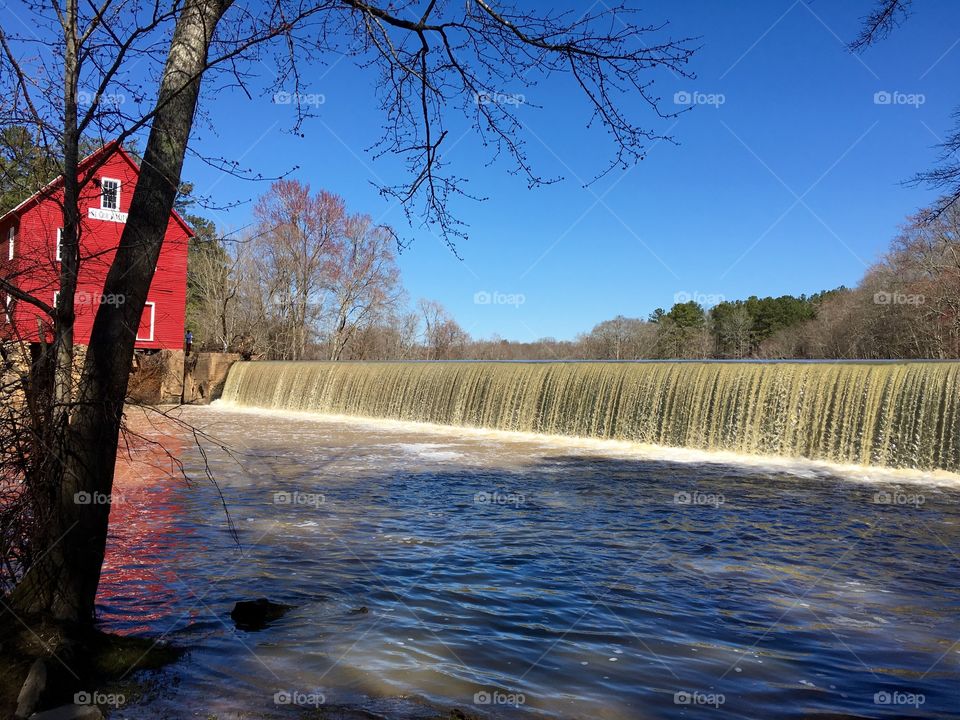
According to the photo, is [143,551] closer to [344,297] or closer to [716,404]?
[716,404]

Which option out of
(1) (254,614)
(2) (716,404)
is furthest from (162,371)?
(1) (254,614)

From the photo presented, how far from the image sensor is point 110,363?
3363mm

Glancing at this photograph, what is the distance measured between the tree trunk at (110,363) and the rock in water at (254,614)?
103 centimetres

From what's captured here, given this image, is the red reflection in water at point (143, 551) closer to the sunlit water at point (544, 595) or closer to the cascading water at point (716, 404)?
the sunlit water at point (544, 595)

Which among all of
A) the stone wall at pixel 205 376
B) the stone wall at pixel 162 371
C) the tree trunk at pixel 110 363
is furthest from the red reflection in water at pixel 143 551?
the stone wall at pixel 205 376

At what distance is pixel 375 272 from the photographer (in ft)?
125

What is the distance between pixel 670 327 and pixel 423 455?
184ft

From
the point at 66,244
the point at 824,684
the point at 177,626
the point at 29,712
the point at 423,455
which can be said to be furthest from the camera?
→ the point at 423,455

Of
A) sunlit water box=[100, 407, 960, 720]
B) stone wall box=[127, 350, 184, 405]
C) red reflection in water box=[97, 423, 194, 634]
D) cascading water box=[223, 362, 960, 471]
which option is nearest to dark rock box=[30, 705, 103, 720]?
sunlit water box=[100, 407, 960, 720]

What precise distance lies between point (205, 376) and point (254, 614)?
24.7 metres

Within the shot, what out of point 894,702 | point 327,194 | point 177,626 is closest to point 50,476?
point 177,626

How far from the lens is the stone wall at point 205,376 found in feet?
87.6

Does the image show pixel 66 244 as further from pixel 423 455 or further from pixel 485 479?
pixel 423 455

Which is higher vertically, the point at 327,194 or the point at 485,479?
the point at 327,194
